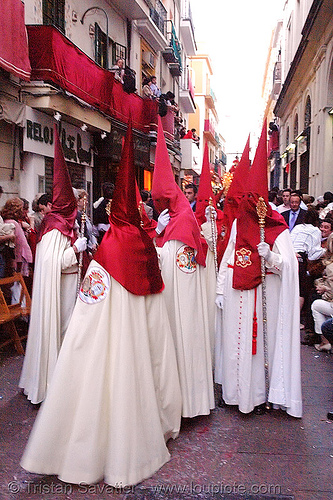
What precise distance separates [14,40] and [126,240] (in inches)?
271

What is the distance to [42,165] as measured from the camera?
10828mm

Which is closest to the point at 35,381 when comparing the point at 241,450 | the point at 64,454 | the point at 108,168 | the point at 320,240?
the point at 64,454

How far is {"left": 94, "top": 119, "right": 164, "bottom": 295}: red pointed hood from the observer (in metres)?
3.37

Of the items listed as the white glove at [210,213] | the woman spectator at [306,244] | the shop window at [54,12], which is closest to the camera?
the white glove at [210,213]

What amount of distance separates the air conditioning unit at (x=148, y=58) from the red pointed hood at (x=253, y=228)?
653 inches

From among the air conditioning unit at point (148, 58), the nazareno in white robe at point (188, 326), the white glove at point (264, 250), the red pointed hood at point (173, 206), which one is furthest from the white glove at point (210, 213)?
the air conditioning unit at point (148, 58)

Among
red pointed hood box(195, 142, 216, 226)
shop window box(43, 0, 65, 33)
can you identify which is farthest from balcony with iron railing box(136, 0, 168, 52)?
red pointed hood box(195, 142, 216, 226)

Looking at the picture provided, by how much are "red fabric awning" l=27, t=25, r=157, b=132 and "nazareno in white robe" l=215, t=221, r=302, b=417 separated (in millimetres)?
6398

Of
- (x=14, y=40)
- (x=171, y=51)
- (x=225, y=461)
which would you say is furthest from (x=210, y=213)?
(x=171, y=51)

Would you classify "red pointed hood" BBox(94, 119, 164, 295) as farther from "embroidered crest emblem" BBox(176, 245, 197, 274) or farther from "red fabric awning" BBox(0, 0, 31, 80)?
"red fabric awning" BBox(0, 0, 31, 80)

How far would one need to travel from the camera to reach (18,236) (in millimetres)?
7062

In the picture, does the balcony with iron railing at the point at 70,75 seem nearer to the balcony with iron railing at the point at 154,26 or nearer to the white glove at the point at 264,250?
the balcony with iron railing at the point at 154,26

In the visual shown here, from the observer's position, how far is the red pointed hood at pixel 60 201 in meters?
4.66

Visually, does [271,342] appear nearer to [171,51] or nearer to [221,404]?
[221,404]
